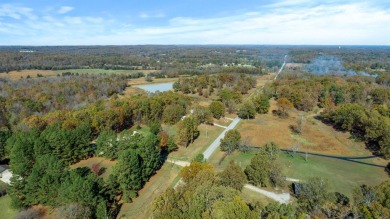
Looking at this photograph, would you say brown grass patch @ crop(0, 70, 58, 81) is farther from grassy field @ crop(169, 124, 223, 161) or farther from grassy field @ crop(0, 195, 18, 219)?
grassy field @ crop(0, 195, 18, 219)

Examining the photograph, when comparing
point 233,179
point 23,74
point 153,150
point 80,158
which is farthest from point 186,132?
point 23,74

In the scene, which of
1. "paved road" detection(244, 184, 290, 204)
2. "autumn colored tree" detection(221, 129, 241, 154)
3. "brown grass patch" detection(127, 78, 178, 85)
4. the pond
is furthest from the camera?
"brown grass patch" detection(127, 78, 178, 85)

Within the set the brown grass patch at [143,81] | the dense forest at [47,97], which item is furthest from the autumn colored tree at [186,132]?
the brown grass patch at [143,81]

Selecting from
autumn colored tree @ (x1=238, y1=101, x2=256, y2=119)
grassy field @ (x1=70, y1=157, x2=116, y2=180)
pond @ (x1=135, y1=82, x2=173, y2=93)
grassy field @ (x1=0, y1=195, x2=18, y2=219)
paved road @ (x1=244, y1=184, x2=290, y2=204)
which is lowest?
pond @ (x1=135, y1=82, x2=173, y2=93)

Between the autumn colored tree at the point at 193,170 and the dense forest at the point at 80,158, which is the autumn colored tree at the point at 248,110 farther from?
the autumn colored tree at the point at 193,170

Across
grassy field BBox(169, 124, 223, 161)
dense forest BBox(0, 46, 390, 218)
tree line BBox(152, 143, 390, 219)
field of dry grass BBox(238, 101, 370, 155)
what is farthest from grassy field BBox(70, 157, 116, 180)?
field of dry grass BBox(238, 101, 370, 155)

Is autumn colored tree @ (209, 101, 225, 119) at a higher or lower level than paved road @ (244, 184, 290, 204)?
higher
